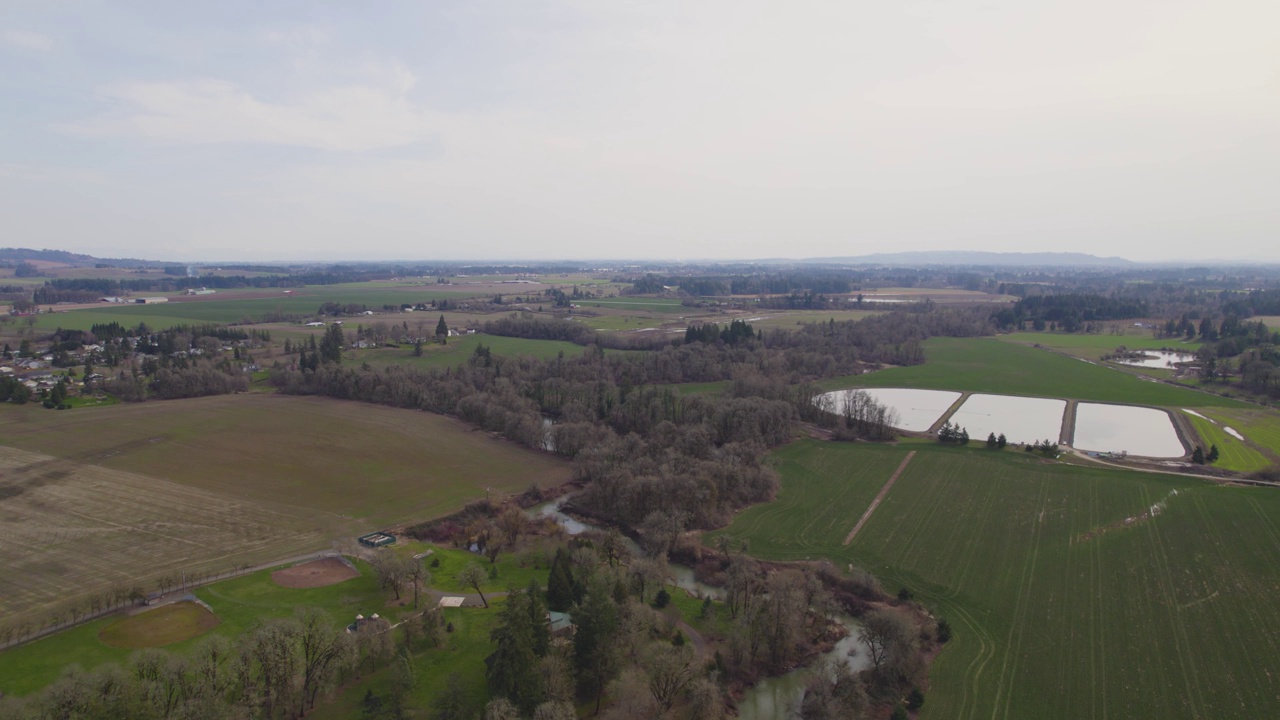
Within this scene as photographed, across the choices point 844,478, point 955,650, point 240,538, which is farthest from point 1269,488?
point 240,538

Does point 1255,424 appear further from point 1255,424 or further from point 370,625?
point 370,625

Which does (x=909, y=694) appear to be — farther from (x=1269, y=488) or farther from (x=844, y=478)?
(x=1269, y=488)

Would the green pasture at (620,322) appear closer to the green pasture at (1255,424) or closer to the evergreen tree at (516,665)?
the green pasture at (1255,424)

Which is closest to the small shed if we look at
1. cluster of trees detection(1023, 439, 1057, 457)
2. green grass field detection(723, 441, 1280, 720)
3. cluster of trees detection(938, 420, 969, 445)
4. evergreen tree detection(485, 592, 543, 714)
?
evergreen tree detection(485, 592, 543, 714)

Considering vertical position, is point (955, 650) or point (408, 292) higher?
point (408, 292)

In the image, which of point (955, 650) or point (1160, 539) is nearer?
point (955, 650)

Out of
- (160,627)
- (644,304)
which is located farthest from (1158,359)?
(160,627)

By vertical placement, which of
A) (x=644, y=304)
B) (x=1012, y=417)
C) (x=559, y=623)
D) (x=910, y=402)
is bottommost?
(x=559, y=623)
